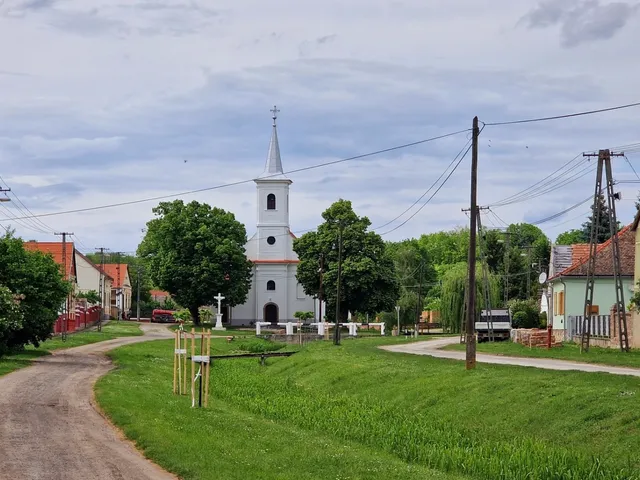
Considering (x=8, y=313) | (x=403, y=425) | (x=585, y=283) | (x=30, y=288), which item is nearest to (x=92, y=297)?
(x=585, y=283)

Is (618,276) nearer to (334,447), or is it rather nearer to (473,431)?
(473,431)

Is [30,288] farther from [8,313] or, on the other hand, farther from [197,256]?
[197,256]

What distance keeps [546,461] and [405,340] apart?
163 ft

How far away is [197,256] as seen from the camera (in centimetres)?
9394

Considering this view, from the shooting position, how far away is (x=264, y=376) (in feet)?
144

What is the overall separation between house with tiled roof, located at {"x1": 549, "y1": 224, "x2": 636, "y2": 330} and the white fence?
1102 millimetres

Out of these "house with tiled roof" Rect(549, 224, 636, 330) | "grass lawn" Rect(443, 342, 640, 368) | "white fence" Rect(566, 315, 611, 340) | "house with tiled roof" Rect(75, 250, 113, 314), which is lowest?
"grass lawn" Rect(443, 342, 640, 368)

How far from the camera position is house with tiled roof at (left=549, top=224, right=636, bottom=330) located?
2272 inches

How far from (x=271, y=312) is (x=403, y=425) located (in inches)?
3187

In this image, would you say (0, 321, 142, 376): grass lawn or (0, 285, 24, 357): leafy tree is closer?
(0, 321, 142, 376): grass lawn

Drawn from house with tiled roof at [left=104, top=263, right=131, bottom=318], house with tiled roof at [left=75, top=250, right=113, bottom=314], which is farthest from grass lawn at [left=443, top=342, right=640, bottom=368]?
house with tiled roof at [left=104, top=263, right=131, bottom=318]

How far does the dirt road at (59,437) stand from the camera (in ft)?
53.9

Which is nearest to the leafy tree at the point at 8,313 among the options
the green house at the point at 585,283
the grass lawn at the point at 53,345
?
the grass lawn at the point at 53,345

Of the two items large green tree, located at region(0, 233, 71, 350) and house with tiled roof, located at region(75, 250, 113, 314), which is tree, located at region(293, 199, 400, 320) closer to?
house with tiled roof, located at region(75, 250, 113, 314)
